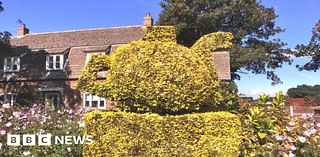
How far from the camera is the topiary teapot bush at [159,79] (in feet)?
18.3

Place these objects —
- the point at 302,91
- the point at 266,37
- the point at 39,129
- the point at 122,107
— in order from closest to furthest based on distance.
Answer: the point at 122,107 → the point at 39,129 → the point at 266,37 → the point at 302,91

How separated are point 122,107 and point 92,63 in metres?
0.87

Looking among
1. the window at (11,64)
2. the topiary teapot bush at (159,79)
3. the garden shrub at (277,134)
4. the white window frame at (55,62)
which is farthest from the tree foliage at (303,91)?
the topiary teapot bush at (159,79)

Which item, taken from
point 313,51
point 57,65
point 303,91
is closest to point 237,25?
point 313,51

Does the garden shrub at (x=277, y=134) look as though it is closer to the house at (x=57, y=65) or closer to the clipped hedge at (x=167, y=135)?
the clipped hedge at (x=167, y=135)

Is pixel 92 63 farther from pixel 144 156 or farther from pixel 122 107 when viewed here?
pixel 144 156

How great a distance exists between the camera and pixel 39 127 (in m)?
6.53

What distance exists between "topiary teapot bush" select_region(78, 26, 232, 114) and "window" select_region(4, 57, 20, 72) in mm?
23088

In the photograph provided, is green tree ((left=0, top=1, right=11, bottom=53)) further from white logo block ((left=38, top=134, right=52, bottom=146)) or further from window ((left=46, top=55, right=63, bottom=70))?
white logo block ((left=38, top=134, right=52, bottom=146))

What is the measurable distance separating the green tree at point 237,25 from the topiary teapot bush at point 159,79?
2502 cm

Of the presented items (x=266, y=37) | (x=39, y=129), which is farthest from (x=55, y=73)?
(x=39, y=129)

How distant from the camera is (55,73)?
26672 millimetres

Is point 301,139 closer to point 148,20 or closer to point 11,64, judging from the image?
point 148,20

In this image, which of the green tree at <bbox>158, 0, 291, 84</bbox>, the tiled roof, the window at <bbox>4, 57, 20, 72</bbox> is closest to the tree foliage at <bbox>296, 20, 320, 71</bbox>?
the green tree at <bbox>158, 0, 291, 84</bbox>
